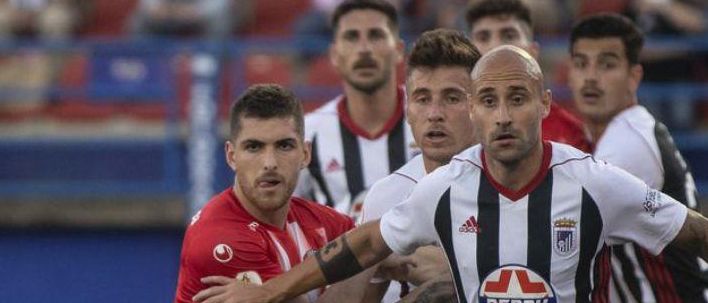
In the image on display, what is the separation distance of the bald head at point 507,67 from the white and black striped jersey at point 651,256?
4.87 ft

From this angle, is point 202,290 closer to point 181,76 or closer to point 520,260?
point 520,260

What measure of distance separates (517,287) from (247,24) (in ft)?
28.0

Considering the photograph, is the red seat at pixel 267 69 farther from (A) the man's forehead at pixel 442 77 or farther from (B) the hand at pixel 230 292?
(B) the hand at pixel 230 292

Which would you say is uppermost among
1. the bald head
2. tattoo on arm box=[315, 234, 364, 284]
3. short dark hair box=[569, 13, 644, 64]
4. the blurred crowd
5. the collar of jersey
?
the blurred crowd

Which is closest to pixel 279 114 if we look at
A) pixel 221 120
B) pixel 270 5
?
pixel 221 120

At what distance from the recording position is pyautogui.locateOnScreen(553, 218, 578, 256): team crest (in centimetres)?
561

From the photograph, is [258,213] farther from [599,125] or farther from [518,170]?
[599,125]

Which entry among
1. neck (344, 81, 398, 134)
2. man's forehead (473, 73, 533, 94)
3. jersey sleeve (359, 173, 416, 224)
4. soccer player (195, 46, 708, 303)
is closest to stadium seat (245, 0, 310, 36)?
neck (344, 81, 398, 134)

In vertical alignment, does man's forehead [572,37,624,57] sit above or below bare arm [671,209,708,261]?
above

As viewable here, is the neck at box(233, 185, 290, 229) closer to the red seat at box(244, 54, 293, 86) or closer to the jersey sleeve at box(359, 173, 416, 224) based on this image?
the jersey sleeve at box(359, 173, 416, 224)

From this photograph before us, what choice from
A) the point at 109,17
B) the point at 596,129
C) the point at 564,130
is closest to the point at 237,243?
the point at 564,130

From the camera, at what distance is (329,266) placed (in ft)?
19.0

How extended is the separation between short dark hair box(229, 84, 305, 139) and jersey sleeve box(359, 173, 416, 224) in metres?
0.40

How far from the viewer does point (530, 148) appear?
18.3 ft
